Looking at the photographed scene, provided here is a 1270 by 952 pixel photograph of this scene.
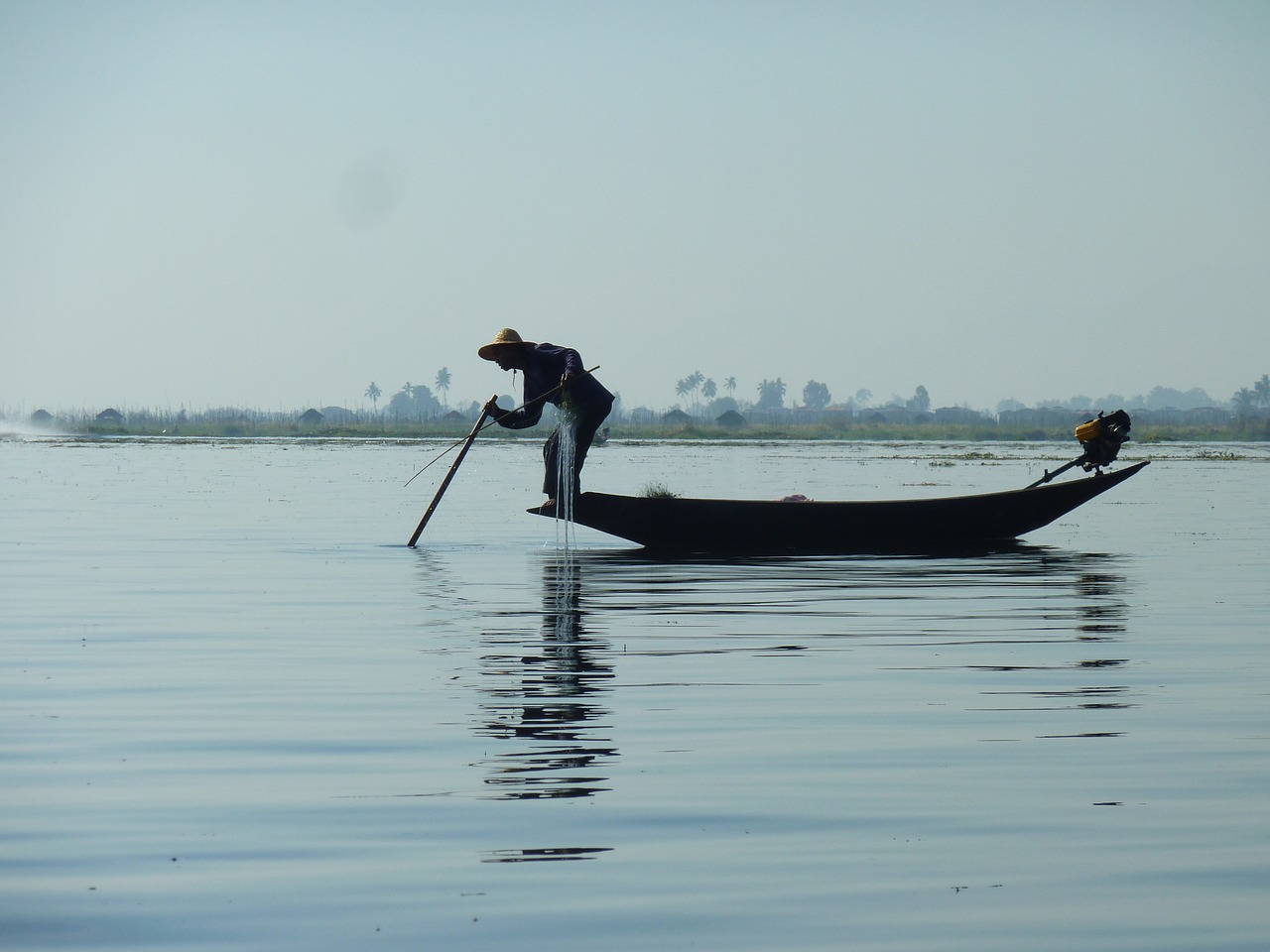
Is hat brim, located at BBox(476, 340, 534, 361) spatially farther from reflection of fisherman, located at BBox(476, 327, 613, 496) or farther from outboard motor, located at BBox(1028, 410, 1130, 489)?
outboard motor, located at BBox(1028, 410, 1130, 489)

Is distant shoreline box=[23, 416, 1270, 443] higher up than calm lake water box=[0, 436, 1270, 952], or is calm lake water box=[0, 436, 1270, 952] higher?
distant shoreline box=[23, 416, 1270, 443]

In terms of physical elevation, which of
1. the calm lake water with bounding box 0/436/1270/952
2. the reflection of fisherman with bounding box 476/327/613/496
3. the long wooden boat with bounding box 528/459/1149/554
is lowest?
the calm lake water with bounding box 0/436/1270/952

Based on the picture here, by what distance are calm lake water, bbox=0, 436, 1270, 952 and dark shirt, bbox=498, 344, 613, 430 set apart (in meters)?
1.89

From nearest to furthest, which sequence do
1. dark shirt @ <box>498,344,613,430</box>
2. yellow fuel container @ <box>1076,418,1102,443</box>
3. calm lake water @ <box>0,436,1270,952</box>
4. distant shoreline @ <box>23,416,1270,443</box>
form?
calm lake water @ <box>0,436,1270,952</box> < dark shirt @ <box>498,344,613,430</box> < yellow fuel container @ <box>1076,418,1102,443</box> < distant shoreline @ <box>23,416,1270,443</box>

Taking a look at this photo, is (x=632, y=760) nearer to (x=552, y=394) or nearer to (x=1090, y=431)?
(x=552, y=394)

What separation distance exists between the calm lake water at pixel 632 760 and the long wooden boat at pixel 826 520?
8.05ft

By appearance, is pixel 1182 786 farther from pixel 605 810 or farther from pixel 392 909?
pixel 392 909

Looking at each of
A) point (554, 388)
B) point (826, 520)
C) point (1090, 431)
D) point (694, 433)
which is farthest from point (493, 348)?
point (694, 433)

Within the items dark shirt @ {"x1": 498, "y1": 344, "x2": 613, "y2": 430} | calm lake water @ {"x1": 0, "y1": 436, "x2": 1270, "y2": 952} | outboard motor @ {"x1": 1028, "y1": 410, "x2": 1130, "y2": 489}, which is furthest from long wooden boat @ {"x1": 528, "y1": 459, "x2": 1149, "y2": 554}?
calm lake water @ {"x1": 0, "y1": 436, "x2": 1270, "y2": 952}

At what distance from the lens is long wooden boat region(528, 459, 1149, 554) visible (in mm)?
18422

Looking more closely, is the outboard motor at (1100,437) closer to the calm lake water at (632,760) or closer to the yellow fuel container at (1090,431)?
the yellow fuel container at (1090,431)

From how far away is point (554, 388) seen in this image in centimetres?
1680

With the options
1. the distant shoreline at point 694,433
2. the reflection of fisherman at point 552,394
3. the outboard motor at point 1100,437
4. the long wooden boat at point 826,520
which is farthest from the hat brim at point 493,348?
the distant shoreline at point 694,433

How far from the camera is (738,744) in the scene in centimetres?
737
